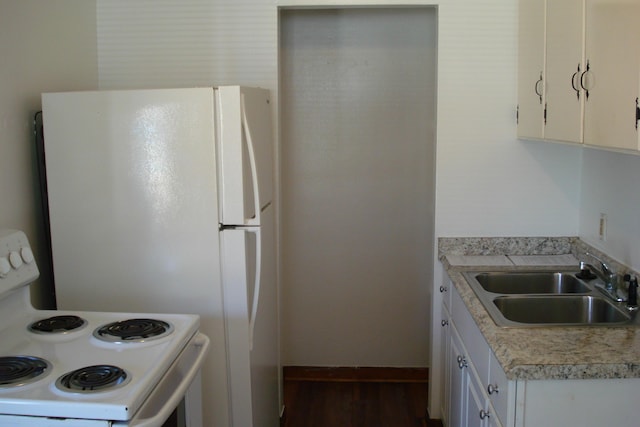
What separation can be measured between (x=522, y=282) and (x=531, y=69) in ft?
2.98

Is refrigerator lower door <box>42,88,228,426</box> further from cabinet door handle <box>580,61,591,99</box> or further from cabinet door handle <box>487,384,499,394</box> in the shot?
cabinet door handle <box>580,61,591,99</box>

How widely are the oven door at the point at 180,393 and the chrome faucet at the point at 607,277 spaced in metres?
1.48

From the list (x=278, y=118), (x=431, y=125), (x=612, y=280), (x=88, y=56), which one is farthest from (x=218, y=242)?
(x=431, y=125)

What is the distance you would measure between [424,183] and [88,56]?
1.93 meters

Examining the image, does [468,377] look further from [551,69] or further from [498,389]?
[551,69]

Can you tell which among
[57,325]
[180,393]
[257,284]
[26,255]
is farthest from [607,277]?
[26,255]

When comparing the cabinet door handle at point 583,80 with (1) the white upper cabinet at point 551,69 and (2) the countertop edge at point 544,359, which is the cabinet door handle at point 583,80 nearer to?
(1) the white upper cabinet at point 551,69

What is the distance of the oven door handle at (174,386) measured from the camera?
155cm

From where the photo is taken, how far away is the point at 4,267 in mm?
1998

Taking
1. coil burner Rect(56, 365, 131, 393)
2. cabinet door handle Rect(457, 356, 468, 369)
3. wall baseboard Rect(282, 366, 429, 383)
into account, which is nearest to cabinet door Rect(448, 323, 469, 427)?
cabinet door handle Rect(457, 356, 468, 369)

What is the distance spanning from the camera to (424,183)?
3680 mm

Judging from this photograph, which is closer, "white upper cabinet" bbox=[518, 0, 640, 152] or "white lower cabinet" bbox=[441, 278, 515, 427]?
"white upper cabinet" bbox=[518, 0, 640, 152]

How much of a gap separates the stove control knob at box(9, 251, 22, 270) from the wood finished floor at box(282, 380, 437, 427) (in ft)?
5.77

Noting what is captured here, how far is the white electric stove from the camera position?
1.50 m
